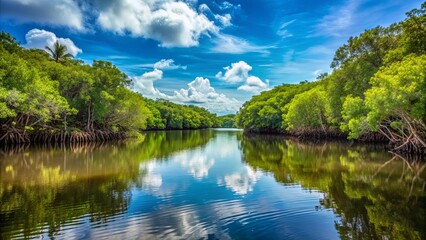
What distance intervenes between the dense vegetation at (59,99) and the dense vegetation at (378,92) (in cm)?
2391

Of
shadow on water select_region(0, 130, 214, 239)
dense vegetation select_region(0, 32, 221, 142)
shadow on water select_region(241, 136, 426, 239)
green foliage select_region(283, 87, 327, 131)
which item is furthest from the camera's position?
green foliage select_region(283, 87, 327, 131)

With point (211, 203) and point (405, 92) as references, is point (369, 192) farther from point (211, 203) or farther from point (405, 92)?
point (405, 92)

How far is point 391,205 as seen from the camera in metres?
8.21

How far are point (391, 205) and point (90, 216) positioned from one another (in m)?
8.14

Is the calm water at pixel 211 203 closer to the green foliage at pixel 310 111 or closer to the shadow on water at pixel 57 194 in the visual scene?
the shadow on water at pixel 57 194

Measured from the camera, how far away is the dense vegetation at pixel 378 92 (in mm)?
16766

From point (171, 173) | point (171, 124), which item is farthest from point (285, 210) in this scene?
point (171, 124)

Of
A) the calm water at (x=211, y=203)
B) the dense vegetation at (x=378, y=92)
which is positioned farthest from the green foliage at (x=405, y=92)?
the calm water at (x=211, y=203)

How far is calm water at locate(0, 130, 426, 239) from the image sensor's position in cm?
632

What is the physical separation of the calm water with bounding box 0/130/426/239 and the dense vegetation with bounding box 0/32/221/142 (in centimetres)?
1050

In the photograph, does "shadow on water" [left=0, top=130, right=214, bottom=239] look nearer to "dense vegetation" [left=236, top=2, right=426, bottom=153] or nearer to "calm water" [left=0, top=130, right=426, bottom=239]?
"calm water" [left=0, top=130, right=426, bottom=239]

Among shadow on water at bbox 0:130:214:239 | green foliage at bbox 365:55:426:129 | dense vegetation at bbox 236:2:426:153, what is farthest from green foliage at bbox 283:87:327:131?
shadow on water at bbox 0:130:214:239

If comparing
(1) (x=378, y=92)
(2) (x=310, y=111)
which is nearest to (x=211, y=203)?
(1) (x=378, y=92)

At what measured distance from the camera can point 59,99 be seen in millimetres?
26297
